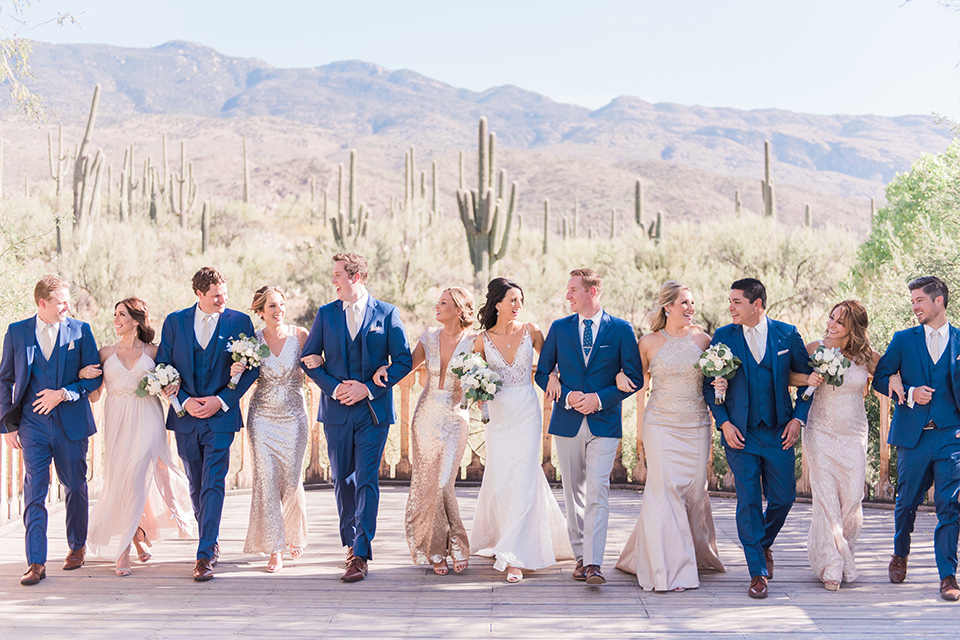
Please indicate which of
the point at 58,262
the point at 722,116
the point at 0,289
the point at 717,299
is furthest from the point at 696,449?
the point at 722,116

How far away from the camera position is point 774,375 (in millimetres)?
5270

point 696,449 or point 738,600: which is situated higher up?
point 696,449

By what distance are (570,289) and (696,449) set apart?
1262mm

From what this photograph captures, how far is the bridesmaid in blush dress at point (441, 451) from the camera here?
556 centimetres

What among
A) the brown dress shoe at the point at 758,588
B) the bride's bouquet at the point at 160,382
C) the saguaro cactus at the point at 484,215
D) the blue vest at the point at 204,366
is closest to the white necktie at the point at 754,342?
the brown dress shoe at the point at 758,588

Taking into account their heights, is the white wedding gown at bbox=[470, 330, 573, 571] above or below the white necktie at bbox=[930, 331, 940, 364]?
below

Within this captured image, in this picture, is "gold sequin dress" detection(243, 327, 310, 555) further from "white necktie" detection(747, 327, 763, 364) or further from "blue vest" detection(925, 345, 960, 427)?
"blue vest" detection(925, 345, 960, 427)

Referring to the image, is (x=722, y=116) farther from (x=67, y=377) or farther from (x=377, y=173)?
(x=67, y=377)

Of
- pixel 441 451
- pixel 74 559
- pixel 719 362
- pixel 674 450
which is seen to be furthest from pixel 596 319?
pixel 74 559

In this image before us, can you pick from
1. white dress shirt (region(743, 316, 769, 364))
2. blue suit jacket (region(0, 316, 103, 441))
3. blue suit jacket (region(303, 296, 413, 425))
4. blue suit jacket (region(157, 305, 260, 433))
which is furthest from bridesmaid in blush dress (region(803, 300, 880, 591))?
blue suit jacket (region(0, 316, 103, 441))

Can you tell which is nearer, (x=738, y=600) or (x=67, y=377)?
(x=738, y=600)

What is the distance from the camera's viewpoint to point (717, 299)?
19.6 metres

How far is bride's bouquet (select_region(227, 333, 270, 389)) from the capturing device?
5.43 metres

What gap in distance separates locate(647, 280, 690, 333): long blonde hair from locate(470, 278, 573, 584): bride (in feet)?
2.48
